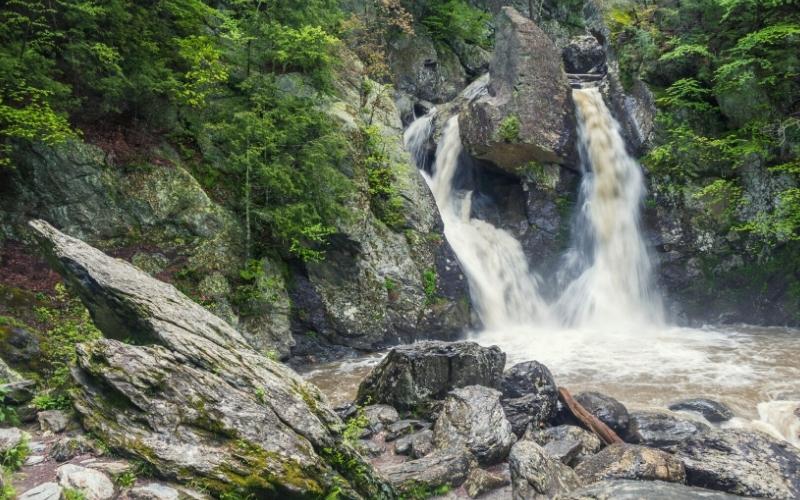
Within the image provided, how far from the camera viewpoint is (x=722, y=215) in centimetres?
1664

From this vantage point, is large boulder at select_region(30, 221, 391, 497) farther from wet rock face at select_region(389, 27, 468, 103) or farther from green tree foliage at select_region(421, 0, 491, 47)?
green tree foliage at select_region(421, 0, 491, 47)

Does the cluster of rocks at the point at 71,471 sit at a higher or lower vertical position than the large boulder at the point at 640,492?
higher

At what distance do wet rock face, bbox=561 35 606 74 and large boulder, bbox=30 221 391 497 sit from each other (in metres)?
23.4

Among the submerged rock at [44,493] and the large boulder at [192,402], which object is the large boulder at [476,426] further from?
the submerged rock at [44,493]

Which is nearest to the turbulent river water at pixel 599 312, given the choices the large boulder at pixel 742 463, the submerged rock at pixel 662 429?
the submerged rock at pixel 662 429

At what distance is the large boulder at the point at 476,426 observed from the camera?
735cm

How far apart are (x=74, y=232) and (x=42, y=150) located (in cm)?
185

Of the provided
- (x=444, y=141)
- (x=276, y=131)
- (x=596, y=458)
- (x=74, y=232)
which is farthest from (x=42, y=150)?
(x=444, y=141)

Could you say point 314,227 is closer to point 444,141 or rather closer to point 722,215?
point 444,141

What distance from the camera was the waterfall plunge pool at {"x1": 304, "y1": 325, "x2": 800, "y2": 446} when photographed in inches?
396

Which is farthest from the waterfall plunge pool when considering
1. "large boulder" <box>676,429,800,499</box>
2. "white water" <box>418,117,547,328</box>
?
"large boulder" <box>676,429,800,499</box>

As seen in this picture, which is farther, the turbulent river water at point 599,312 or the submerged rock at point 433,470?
the turbulent river water at point 599,312

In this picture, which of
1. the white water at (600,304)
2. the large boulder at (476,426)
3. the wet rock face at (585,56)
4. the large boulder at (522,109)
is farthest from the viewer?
the wet rock face at (585,56)

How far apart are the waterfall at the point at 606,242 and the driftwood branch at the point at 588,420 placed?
28.2ft
